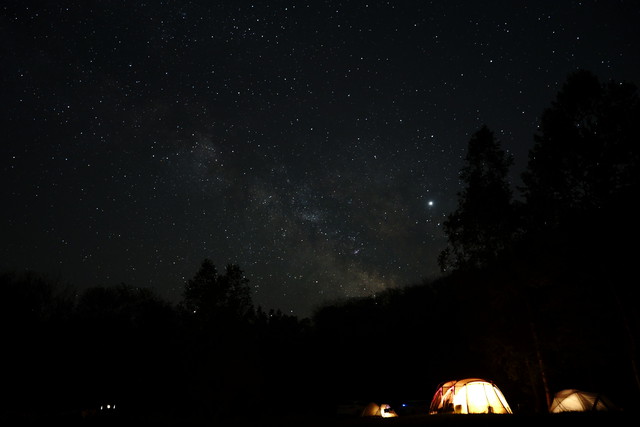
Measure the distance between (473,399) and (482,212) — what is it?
290 inches

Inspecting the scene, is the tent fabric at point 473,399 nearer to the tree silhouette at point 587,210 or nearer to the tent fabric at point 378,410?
the tree silhouette at point 587,210

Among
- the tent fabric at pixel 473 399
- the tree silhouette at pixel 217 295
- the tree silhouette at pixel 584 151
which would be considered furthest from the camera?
the tree silhouette at pixel 217 295

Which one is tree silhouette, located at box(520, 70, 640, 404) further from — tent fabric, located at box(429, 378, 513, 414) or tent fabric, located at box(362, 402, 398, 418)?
tent fabric, located at box(362, 402, 398, 418)

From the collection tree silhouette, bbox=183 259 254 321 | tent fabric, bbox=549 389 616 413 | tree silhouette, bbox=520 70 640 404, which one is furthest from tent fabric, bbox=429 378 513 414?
tree silhouette, bbox=183 259 254 321

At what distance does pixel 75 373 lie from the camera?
130ft

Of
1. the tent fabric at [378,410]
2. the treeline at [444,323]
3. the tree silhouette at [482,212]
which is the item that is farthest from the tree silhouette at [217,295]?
the tree silhouette at [482,212]

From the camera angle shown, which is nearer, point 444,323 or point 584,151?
point 584,151

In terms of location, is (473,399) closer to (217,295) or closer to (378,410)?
(378,410)

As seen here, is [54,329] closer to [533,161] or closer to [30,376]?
[30,376]

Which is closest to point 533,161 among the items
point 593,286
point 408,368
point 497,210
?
point 497,210

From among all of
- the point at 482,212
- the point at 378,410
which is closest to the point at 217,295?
the point at 378,410

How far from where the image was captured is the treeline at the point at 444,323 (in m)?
16.3

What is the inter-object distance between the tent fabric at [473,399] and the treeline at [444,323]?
2042 millimetres

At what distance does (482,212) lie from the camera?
20047 millimetres
